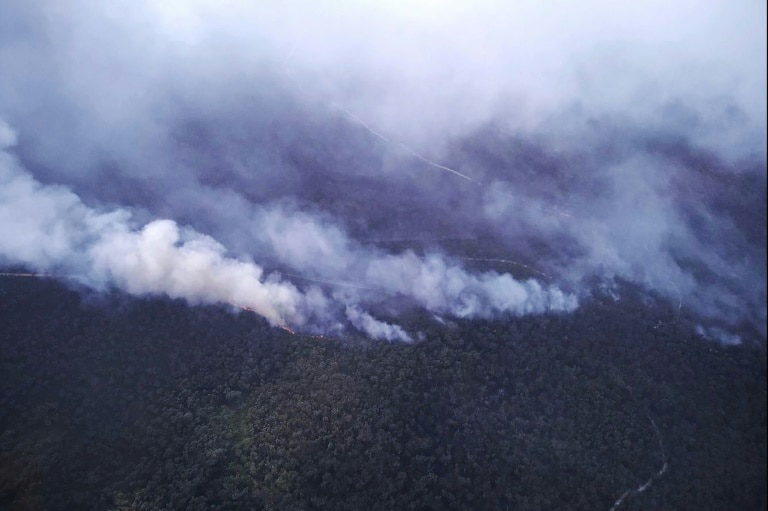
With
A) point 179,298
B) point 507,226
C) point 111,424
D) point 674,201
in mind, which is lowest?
point 111,424

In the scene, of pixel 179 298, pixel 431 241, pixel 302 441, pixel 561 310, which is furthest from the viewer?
pixel 431 241

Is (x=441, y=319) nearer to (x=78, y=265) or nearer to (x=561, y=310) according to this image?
(x=561, y=310)

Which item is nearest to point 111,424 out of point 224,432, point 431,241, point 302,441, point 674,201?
point 224,432

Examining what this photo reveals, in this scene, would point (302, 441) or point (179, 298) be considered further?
point (179, 298)

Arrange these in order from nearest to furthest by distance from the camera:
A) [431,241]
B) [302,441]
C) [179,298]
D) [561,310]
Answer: [302,441] → [179,298] → [561,310] → [431,241]

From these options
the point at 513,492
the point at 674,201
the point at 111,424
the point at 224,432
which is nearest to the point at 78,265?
the point at 111,424

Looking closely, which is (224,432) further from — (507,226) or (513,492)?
(507,226)

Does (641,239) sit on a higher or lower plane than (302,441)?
higher
